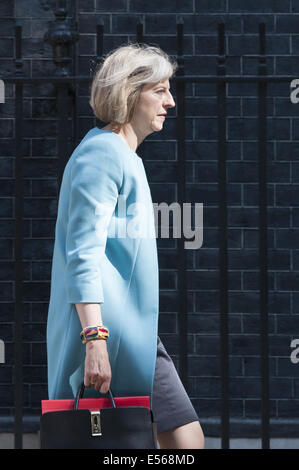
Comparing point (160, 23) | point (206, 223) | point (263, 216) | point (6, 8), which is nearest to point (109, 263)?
point (263, 216)

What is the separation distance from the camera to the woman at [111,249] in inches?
114

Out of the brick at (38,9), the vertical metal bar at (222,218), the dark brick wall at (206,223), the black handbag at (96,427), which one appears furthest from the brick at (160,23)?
the black handbag at (96,427)

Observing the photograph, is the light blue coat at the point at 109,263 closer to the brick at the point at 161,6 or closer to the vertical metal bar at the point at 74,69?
the vertical metal bar at the point at 74,69

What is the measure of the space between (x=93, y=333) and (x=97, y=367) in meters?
0.12

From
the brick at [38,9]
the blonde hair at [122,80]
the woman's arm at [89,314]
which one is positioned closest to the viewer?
the woman's arm at [89,314]

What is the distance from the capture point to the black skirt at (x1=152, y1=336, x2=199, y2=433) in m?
3.26

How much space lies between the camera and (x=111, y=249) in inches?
119

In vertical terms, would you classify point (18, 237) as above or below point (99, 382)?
above

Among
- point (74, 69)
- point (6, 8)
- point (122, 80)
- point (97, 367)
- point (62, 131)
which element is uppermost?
point (6, 8)

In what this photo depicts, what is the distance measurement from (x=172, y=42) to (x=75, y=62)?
69 centimetres

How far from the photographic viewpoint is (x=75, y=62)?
577 cm

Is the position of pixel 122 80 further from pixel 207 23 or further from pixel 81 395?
pixel 207 23

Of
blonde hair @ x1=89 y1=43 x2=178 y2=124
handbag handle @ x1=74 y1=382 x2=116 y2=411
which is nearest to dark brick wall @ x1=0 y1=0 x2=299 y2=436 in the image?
blonde hair @ x1=89 y1=43 x2=178 y2=124
